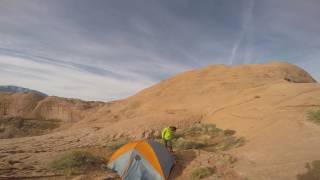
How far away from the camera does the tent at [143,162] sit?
399 inches

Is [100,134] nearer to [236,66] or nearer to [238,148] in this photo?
[238,148]

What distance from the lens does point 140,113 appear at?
1118 inches

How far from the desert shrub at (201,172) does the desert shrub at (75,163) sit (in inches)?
154

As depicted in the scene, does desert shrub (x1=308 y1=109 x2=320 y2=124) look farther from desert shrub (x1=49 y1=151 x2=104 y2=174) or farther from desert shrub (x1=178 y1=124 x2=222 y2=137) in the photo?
desert shrub (x1=49 y1=151 x2=104 y2=174)

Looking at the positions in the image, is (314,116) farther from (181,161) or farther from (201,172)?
(201,172)

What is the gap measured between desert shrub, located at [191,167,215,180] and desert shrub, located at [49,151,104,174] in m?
3.91

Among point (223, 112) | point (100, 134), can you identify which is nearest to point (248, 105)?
point (223, 112)

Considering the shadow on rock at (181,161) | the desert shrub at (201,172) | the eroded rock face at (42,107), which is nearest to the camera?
the desert shrub at (201,172)

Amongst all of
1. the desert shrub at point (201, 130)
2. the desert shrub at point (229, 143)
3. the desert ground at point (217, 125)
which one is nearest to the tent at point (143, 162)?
the desert ground at point (217, 125)

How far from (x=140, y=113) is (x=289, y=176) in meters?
20.3

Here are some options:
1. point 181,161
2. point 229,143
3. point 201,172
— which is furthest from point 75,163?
point 229,143

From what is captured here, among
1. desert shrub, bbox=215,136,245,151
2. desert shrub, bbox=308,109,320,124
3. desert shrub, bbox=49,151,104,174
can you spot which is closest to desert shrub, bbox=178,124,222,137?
desert shrub, bbox=215,136,245,151

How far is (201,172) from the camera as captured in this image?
394 inches

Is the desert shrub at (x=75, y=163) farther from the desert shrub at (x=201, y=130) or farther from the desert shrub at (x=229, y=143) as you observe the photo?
the desert shrub at (x=201, y=130)
